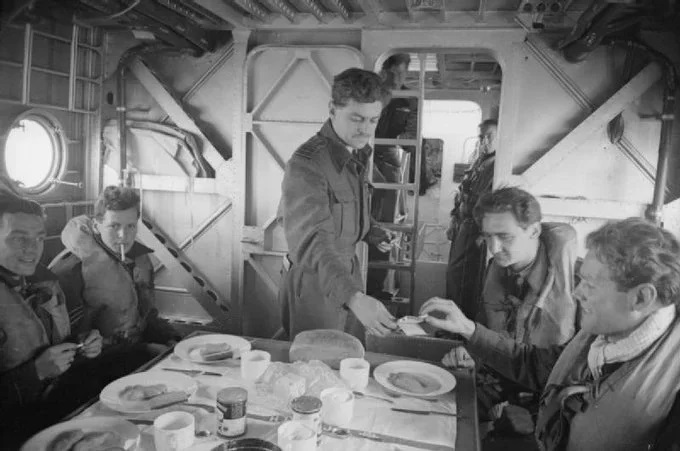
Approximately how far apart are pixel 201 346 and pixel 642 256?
2.02 m

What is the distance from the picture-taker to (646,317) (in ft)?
6.11

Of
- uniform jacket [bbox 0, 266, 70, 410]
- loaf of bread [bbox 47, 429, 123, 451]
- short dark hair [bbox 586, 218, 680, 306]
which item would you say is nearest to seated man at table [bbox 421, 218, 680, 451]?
short dark hair [bbox 586, 218, 680, 306]

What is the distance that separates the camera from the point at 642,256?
1.86 metres

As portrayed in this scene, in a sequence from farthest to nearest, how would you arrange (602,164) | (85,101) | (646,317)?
(85,101) → (602,164) → (646,317)

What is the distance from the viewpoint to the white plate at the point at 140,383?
196 centimetres

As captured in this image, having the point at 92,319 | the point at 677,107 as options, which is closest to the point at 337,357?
the point at 92,319

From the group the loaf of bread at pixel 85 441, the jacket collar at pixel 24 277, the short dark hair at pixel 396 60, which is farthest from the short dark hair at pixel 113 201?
the short dark hair at pixel 396 60

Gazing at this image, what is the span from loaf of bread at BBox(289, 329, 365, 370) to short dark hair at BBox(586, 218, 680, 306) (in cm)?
121

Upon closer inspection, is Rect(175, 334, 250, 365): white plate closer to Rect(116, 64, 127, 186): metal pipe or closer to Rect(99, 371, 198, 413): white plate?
Rect(99, 371, 198, 413): white plate

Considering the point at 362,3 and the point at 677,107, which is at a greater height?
the point at 362,3

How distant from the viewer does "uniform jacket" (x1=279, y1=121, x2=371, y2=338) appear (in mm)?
2930

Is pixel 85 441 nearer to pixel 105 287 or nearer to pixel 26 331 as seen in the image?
pixel 26 331

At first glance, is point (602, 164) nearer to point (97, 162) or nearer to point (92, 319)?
point (92, 319)

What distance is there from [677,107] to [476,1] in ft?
6.67
